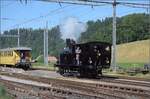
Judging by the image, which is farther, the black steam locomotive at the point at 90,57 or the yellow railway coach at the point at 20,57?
the yellow railway coach at the point at 20,57

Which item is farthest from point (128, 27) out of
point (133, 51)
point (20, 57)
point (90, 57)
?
point (90, 57)

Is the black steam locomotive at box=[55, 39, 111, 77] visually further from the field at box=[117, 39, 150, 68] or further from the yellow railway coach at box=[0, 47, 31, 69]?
the field at box=[117, 39, 150, 68]

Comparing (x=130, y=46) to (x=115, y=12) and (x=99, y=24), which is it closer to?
(x=99, y=24)

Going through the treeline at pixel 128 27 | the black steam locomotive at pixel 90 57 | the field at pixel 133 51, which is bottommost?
the black steam locomotive at pixel 90 57

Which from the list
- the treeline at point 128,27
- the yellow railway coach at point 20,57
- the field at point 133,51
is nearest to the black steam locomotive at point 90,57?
the yellow railway coach at point 20,57

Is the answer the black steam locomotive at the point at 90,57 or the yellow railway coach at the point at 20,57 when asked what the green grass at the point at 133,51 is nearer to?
the yellow railway coach at the point at 20,57

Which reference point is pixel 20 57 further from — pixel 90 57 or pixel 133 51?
pixel 133 51

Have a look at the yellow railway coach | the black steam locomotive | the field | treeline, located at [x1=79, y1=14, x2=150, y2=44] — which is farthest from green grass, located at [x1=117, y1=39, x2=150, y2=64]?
the black steam locomotive

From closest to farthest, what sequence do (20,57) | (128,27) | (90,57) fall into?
(90,57) < (20,57) < (128,27)

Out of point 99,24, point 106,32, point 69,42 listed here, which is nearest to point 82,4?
point 69,42

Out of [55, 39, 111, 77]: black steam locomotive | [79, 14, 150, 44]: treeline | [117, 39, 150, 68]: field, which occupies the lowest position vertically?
[55, 39, 111, 77]: black steam locomotive

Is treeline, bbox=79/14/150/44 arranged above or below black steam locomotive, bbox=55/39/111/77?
above

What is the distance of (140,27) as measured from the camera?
16112 cm

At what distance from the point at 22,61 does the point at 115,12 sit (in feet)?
57.7
